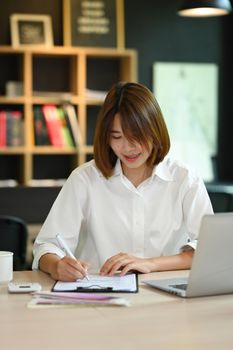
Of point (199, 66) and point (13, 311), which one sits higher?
point (199, 66)

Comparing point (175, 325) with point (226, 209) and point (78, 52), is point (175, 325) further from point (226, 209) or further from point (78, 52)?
point (78, 52)

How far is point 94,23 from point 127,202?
3243mm

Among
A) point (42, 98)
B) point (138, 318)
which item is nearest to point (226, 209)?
point (42, 98)

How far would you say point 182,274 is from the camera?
2.49 metres

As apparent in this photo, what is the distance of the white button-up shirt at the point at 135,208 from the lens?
269cm

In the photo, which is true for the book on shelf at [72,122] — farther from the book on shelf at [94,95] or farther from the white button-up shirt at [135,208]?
the white button-up shirt at [135,208]

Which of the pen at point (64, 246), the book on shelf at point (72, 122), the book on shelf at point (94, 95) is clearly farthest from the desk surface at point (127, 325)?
the book on shelf at point (94, 95)

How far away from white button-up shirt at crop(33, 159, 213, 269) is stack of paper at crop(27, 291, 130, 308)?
23.8 inches

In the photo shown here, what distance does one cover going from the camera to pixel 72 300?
2.02 metres

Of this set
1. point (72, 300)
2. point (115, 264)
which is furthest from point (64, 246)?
point (72, 300)

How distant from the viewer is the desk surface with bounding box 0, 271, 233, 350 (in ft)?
5.39

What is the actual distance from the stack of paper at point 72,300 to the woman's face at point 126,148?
2.15ft

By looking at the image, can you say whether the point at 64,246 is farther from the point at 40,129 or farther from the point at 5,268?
the point at 40,129

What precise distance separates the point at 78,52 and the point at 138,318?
3816 mm
